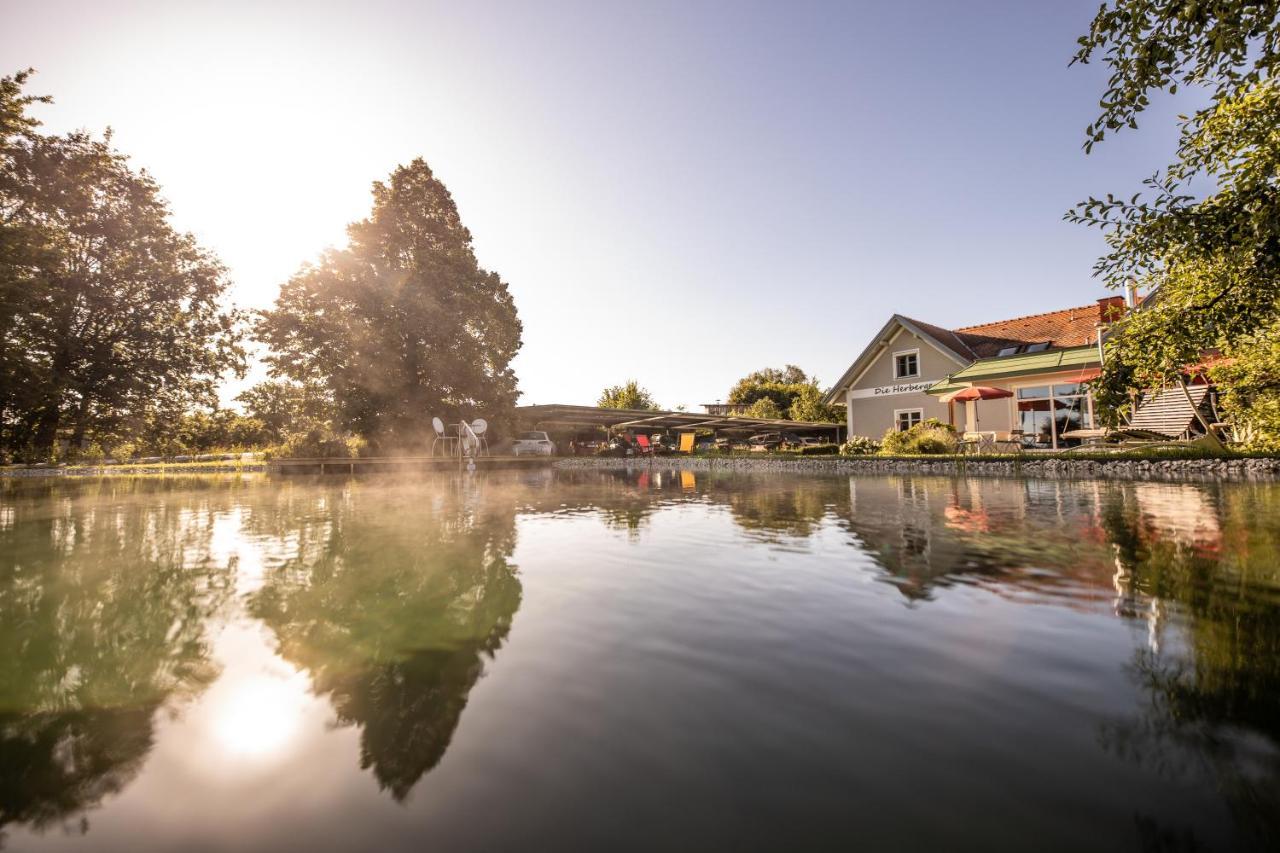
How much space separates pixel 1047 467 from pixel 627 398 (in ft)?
141

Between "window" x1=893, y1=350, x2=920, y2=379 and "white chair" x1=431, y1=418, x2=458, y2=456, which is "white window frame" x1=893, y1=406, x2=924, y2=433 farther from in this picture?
"white chair" x1=431, y1=418, x2=458, y2=456

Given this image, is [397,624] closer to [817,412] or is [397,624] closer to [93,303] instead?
[93,303]

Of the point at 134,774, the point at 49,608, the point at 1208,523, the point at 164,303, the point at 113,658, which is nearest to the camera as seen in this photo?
the point at 134,774

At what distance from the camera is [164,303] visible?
24.7 meters

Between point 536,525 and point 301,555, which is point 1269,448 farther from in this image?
point 301,555

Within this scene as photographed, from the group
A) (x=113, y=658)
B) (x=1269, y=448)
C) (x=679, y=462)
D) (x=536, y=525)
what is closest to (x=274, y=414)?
(x=679, y=462)

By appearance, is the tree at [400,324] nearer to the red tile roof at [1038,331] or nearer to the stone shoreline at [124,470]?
the stone shoreline at [124,470]

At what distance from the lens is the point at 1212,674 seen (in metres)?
2.73

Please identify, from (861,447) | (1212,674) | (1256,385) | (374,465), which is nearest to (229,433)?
(374,465)

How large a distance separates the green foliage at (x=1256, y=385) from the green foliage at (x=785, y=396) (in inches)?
943

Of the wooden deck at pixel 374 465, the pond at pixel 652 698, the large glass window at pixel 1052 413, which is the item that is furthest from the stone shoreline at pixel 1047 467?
the wooden deck at pixel 374 465

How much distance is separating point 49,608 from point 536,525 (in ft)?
16.0

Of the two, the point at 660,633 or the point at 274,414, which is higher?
the point at 274,414

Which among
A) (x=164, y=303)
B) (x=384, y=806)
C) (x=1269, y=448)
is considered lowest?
(x=384, y=806)
